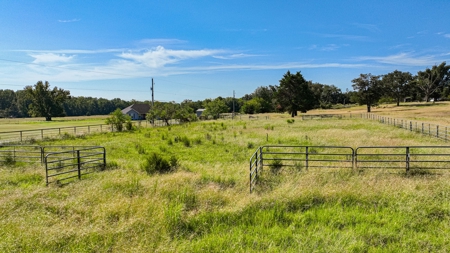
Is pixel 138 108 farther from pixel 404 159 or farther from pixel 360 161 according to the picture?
pixel 360 161

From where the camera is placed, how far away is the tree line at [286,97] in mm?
64750

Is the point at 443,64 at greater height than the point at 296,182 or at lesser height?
greater

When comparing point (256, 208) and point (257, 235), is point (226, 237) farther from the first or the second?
point (256, 208)

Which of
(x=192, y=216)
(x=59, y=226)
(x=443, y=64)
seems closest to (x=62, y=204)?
(x=59, y=226)

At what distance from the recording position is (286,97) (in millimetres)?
66562

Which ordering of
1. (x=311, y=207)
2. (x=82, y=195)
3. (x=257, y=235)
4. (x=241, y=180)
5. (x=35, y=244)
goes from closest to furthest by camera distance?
(x=35, y=244)
(x=257, y=235)
(x=311, y=207)
(x=82, y=195)
(x=241, y=180)

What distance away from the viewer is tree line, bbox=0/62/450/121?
64.8m

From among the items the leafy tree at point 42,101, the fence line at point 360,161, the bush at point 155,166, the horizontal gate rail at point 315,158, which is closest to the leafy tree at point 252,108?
the leafy tree at point 42,101

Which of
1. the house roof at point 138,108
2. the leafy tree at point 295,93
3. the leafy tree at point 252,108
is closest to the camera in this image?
the leafy tree at point 295,93

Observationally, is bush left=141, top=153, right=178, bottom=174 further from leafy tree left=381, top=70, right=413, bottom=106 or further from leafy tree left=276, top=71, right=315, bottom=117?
leafy tree left=381, top=70, right=413, bottom=106

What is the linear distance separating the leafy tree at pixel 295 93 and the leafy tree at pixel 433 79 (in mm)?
56736

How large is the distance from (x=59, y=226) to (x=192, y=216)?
2.94 m

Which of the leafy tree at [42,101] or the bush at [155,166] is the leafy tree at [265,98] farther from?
the bush at [155,166]

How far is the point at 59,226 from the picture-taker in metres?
5.65
